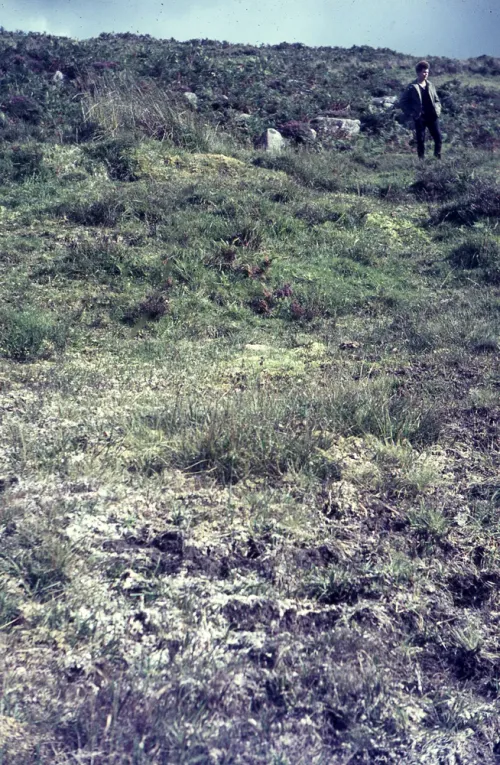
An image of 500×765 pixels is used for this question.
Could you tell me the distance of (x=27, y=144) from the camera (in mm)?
9922

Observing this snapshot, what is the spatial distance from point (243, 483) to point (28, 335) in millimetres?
2847

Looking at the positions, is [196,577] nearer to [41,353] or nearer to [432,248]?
[41,353]

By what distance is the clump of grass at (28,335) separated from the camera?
17.2 ft

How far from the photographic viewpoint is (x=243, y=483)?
11.0 ft

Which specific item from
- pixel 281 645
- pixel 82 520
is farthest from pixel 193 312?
pixel 281 645

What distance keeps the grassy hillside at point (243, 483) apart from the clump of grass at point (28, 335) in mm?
22

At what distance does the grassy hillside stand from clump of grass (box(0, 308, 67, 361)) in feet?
0.07

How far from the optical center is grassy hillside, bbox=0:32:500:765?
2172 millimetres

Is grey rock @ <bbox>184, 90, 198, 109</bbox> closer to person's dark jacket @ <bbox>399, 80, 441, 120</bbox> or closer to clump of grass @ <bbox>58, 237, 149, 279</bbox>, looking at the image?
person's dark jacket @ <bbox>399, 80, 441, 120</bbox>

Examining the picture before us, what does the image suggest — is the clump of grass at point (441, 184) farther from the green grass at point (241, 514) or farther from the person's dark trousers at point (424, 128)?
the green grass at point (241, 514)

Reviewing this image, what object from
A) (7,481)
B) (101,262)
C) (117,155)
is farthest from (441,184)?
(7,481)

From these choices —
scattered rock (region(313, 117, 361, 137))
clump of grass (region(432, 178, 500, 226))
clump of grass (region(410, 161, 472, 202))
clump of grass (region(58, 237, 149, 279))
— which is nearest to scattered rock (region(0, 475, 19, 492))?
clump of grass (region(58, 237, 149, 279))

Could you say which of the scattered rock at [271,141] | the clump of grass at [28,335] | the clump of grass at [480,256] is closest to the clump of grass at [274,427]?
the clump of grass at [28,335]

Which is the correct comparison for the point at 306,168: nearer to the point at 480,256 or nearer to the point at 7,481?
the point at 480,256
